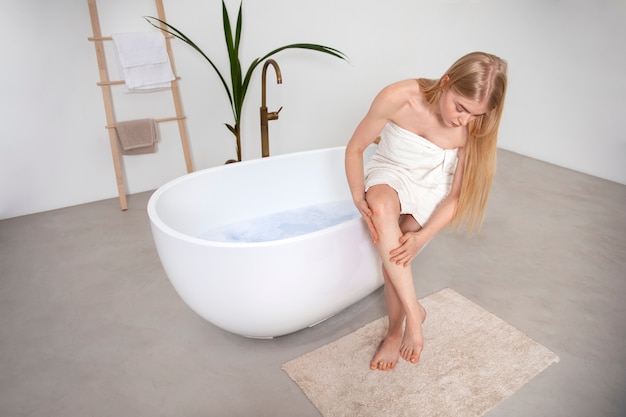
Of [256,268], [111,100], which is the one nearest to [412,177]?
[256,268]

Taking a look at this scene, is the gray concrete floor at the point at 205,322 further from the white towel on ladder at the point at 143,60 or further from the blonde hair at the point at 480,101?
the white towel on ladder at the point at 143,60

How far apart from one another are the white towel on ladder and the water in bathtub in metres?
1.23

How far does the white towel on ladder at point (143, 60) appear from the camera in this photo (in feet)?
9.46

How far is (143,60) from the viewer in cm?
295

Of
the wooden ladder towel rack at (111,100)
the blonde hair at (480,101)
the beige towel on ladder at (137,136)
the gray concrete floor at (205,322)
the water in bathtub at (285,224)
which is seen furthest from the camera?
the beige towel on ladder at (137,136)

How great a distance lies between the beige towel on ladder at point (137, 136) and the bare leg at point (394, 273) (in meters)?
1.91

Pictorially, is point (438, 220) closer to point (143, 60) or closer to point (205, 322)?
point (205, 322)

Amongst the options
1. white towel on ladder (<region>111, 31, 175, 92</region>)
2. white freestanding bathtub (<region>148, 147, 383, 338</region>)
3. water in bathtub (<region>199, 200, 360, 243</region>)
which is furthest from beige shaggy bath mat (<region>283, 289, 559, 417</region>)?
white towel on ladder (<region>111, 31, 175, 92</region>)

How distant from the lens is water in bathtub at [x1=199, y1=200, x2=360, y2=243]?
93.5 inches

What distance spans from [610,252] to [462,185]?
1.45m

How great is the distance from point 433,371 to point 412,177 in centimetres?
78

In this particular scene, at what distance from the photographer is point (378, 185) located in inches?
73.0

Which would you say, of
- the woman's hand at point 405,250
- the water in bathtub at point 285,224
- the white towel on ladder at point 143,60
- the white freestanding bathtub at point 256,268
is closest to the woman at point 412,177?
the woman's hand at point 405,250

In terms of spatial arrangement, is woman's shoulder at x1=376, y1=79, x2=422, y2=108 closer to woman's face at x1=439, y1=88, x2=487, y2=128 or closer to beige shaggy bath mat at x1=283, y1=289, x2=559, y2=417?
woman's face at x1=439, y1=88, x2=487, y2=128
